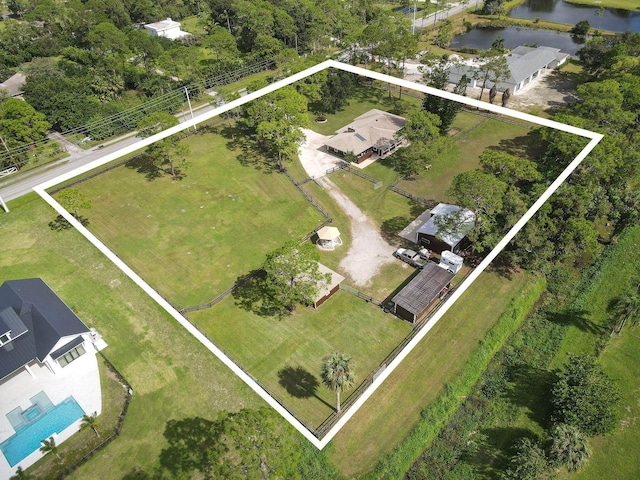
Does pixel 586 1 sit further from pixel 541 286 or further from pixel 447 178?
pixel 541 286

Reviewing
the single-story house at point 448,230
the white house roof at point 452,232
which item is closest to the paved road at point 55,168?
the single-story house at point 448,230

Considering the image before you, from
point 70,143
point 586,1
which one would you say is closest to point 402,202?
point 70,143

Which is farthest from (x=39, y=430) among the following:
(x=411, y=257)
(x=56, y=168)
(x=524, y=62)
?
(x=524, y=62)

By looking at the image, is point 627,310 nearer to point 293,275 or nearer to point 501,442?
point 501,442

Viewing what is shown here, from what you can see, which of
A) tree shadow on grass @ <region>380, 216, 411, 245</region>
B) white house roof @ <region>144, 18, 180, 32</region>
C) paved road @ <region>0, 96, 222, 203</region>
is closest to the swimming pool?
tree shadow on grass @ <region>380, 216, 411, 245</region>

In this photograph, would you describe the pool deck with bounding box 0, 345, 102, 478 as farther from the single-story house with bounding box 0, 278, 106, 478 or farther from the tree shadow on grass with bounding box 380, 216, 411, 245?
the tree shadow on grass with bounding box 380, 216, 411, 245

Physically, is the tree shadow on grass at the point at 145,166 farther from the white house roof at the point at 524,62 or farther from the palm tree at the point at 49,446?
the white house roof at the point at 524,62
